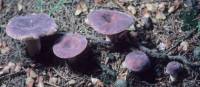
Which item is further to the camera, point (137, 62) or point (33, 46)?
point (33, 46)

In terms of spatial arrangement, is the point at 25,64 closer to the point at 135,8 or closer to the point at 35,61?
the point at 35,61

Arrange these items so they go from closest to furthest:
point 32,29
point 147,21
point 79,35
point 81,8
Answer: point 32,29 < point 79,35 < point 147,21 < point 81,8

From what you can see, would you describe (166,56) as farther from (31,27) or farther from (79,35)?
(31,27)

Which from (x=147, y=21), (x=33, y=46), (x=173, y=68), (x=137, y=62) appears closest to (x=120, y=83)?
(x=137, y=62)

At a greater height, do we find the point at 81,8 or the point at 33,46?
the point at 81,8

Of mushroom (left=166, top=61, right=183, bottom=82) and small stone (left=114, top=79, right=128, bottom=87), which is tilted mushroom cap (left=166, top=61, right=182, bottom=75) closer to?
mushroom (left=166, top=61, right=183, bottom=82)

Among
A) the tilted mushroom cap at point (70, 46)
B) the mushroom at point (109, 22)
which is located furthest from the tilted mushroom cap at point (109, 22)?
the tilted mushroom cap at point (70, 46)
